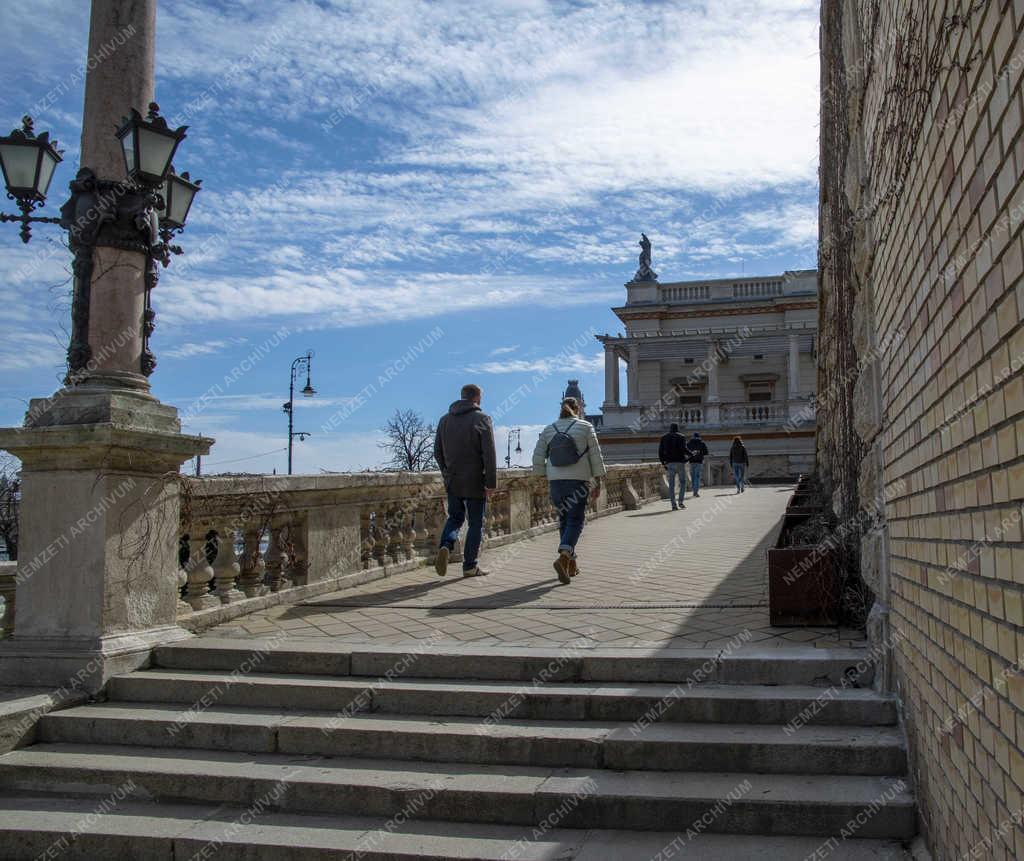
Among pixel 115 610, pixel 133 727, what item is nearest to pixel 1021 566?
pixel 133 727

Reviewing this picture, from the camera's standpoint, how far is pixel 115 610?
206 inches

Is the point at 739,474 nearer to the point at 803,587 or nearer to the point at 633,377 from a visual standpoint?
the point at 633,377

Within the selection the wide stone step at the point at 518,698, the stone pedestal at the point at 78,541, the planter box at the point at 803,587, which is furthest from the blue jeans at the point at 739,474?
the stone pedestal at the point at 78,541

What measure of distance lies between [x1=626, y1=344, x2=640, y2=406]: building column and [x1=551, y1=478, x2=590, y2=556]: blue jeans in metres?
32.2

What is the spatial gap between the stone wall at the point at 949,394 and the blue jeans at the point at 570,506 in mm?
3954

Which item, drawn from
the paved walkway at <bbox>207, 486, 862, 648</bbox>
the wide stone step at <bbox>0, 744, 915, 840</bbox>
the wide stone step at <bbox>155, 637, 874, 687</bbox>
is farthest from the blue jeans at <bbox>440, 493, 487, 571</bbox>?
the wide stone step at <bbox>0, 744, 915, 840</bbox>

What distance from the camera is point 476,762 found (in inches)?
165

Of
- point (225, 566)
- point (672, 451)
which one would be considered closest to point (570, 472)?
point (225, 566)

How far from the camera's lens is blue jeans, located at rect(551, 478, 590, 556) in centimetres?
822

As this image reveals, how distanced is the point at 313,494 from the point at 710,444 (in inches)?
1227

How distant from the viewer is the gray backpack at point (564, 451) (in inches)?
331

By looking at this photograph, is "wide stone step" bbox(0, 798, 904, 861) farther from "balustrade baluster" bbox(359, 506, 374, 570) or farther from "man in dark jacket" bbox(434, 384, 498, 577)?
"man in dark jacket" bbox(434, 384, 498, 577)

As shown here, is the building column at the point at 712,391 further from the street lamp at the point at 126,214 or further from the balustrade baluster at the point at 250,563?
the street lamp at the point at 126,214

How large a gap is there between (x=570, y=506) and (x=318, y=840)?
4899 millimetres
